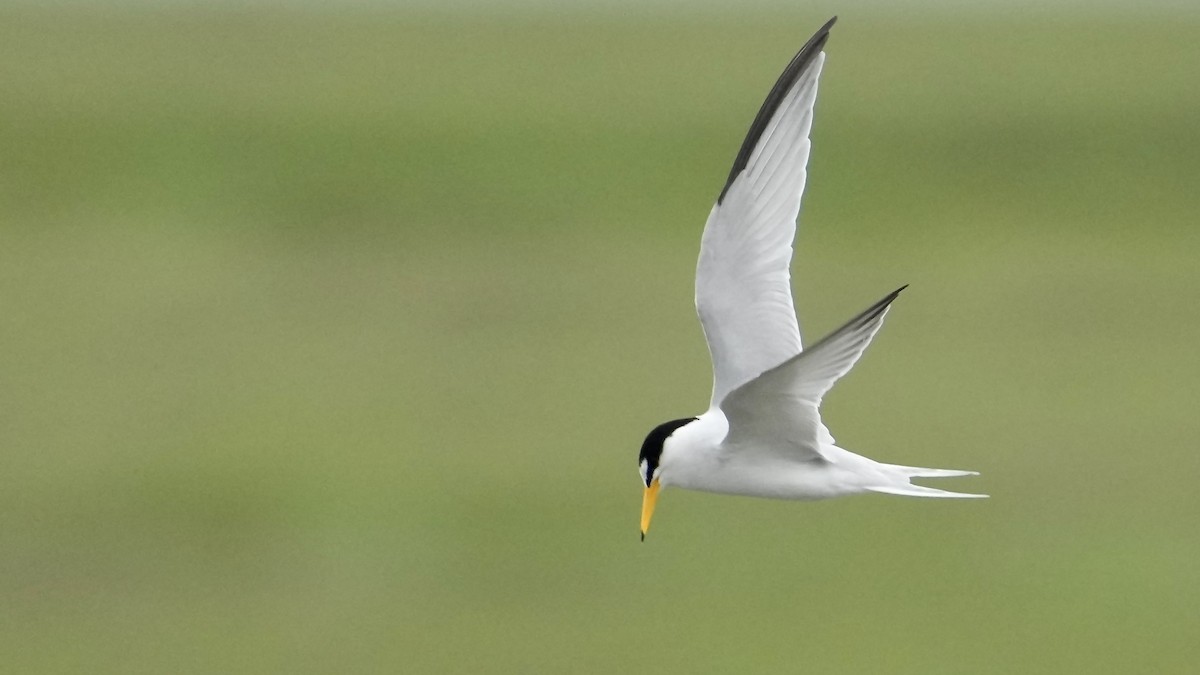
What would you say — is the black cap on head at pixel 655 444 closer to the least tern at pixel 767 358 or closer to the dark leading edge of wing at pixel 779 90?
the least tern at pixel 767 358

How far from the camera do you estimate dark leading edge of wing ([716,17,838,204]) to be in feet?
23.5

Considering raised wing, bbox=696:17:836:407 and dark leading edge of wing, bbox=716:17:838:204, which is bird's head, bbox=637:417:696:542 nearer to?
raised wing, bbox=696:17:836:407

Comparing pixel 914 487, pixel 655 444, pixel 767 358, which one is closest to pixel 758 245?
pixel 767 358

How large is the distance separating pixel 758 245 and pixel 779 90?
0.50 m

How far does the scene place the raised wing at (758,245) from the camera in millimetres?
7324

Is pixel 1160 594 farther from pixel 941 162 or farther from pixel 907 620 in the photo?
pixel 941 162

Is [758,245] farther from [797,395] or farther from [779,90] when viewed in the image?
[797,395]

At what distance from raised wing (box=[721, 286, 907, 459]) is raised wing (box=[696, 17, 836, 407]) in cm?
52

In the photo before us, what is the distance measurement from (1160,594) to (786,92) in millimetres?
9776

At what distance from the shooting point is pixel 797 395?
6.61 meters

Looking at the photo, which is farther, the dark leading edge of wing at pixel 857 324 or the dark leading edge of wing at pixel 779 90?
the dark leading edge of wing at pixel 779 90

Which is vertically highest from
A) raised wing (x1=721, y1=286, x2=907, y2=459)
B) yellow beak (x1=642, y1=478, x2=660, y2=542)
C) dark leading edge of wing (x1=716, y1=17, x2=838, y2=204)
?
dark leading edge of wing (x1=716, y1=17, x2=838, y2=204)

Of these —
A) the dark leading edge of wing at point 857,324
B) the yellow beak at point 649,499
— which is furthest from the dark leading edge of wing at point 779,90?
the dark leading edge of wing at point 857,324

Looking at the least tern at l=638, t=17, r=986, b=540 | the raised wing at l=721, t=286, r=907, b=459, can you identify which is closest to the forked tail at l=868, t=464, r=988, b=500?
the least tern at l=638, t=17, r=986, b=540
